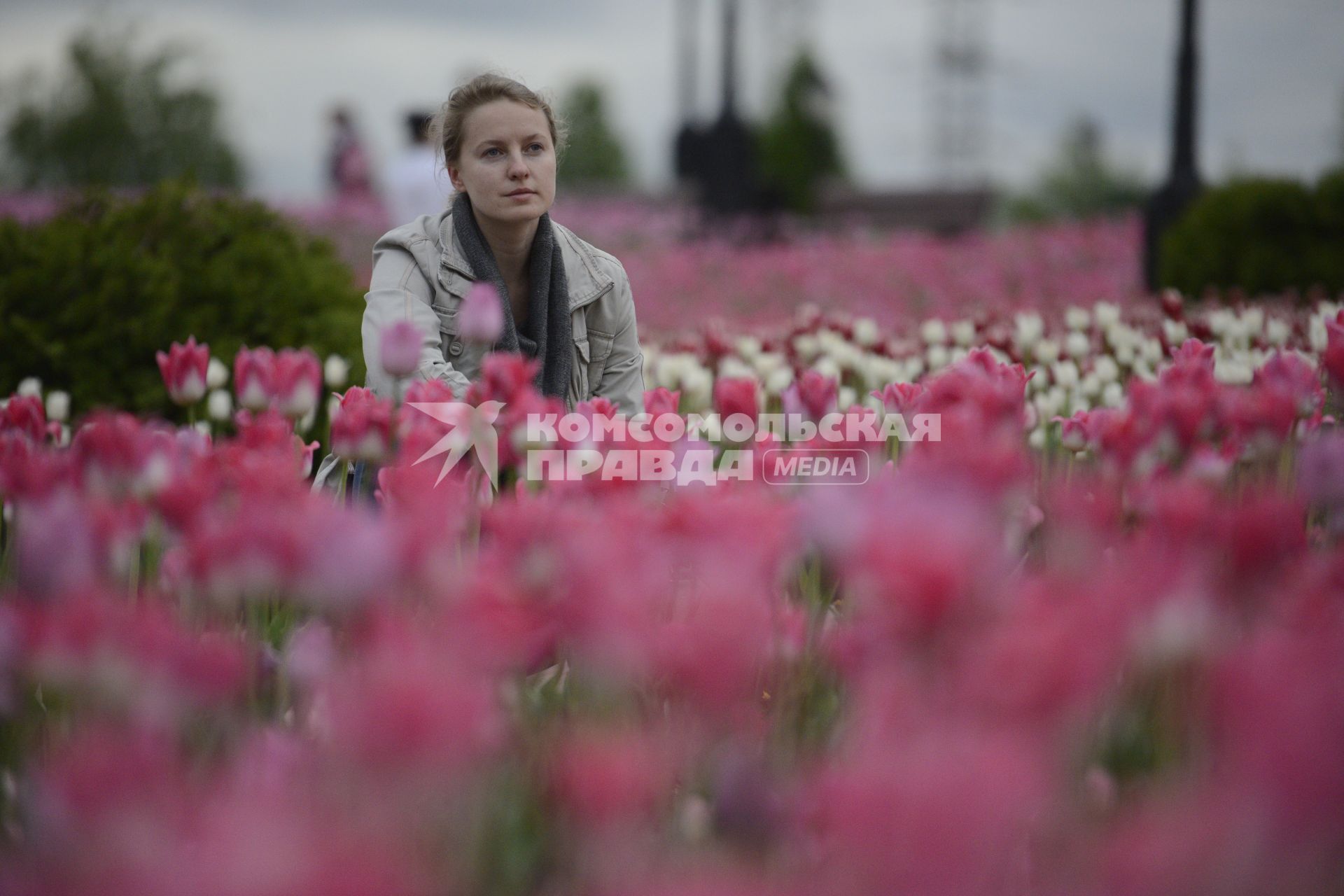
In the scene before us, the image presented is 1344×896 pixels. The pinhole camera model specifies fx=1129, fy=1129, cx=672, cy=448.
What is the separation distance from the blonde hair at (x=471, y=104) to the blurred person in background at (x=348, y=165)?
562 inches

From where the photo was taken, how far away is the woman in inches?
118

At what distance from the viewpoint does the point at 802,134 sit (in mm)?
28703

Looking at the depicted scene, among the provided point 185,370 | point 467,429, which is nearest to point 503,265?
point 185,370

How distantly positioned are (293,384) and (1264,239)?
8.05m

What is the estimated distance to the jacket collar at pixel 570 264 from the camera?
123 inches

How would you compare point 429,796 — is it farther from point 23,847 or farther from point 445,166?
point 445,166

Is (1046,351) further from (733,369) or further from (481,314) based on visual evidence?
(481,314)

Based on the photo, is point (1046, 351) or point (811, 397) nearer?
point (811, 397)

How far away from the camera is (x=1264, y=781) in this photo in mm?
829

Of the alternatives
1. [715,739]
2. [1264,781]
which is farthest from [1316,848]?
[715,739]

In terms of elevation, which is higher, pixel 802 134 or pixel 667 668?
pixel 802 134

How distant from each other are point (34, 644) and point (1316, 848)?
1149 millimetres

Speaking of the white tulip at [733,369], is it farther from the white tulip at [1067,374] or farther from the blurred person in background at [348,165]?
the blurred person in background at [348,165]

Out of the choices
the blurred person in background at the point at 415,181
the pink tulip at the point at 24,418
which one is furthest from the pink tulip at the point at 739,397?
the blurred person in background at the point at 415,181
